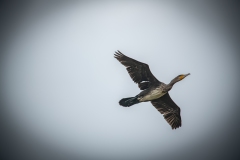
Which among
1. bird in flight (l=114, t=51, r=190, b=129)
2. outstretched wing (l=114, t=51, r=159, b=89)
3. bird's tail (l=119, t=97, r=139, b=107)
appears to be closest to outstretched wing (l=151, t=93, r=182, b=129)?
bird in flight (l=114, t=51, r=190, b=129)

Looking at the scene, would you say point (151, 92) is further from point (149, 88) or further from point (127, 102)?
point (127, 102)

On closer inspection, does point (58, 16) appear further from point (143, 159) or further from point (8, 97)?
point (143, 159)

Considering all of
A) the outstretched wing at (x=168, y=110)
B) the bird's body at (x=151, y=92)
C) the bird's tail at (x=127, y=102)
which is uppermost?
the bird's body at (x=151, y=92)

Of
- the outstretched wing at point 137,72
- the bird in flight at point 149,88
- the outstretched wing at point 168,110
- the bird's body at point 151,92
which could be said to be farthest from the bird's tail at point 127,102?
the outstretched wing at point 168,110

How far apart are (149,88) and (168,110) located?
56.3 inches

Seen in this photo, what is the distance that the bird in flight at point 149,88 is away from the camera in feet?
32.3

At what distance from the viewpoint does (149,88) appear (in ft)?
33.1

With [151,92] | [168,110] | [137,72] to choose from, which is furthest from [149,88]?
[168,110]

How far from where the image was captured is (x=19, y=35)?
99.5 ft

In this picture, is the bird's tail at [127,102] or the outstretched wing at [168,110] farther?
the outstretched wing at [168,110]

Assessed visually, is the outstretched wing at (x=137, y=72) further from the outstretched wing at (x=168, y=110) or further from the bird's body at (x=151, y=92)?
the outstretched wing at (x=168, y=110)

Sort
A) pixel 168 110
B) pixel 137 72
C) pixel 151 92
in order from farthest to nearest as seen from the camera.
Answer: pixel 168 110 < pixel 137 72 < pixel 151 92

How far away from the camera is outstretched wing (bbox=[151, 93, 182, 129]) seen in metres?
10.7

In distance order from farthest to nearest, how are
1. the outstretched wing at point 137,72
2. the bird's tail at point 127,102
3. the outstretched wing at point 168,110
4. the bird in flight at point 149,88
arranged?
the outstretched wing at point 168,110, the outstretched wing at point 137,72, the bird in flight at point 149,88, the bird's tail at point 127,102
